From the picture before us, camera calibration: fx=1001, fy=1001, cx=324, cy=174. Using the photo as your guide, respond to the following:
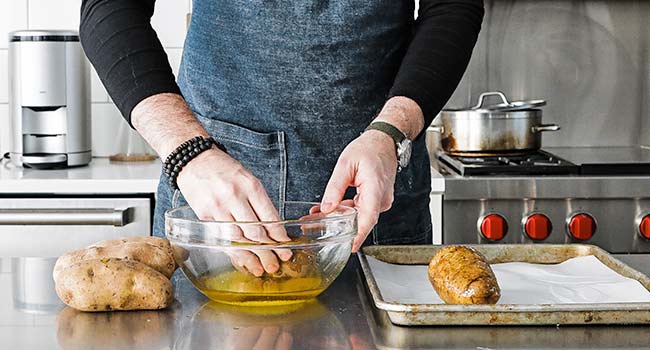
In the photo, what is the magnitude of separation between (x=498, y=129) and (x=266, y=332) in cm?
157

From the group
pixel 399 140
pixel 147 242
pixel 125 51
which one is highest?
pixel 125 51

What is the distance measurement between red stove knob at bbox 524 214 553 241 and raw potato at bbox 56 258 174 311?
1.30 meters

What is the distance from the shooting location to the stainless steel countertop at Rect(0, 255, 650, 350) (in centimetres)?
91

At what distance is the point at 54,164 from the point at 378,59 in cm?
120

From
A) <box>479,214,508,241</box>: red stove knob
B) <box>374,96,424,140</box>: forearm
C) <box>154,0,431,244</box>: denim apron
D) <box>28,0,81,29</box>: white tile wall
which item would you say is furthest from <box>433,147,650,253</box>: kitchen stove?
<box>28,0,81,29</box>: white tile wall

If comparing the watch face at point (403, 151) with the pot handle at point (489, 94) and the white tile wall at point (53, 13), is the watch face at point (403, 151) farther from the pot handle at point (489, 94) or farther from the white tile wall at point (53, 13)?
the white tile wall at point (53, 13)

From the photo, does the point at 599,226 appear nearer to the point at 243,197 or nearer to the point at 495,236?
the point at 495,236

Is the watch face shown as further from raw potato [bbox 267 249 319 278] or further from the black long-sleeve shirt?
raw potato [bbox 267 249 319 278]

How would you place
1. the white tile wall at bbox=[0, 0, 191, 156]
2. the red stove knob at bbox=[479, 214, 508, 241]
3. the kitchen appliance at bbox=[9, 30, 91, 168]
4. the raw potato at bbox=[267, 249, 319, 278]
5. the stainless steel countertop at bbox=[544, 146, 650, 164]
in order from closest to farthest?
the raw potato at bbox=[267, 249, 319, 278] → the red stove knob at bbox=[479, 214, 508, 241] → the stainless steel countertop at bbox=[544, 146, 650, 164] → the kitchen appliance at bbox=[9, 30, 91, 168] → the white tile wall at bbox=[0, 0, 191, 156]

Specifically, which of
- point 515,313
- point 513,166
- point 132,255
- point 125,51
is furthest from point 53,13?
A: point 515,313

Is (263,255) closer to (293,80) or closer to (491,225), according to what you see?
(293,80)

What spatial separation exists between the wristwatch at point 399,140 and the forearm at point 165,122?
0.22m

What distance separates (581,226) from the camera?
2184 mm

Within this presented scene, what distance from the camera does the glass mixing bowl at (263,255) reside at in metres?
0.99
